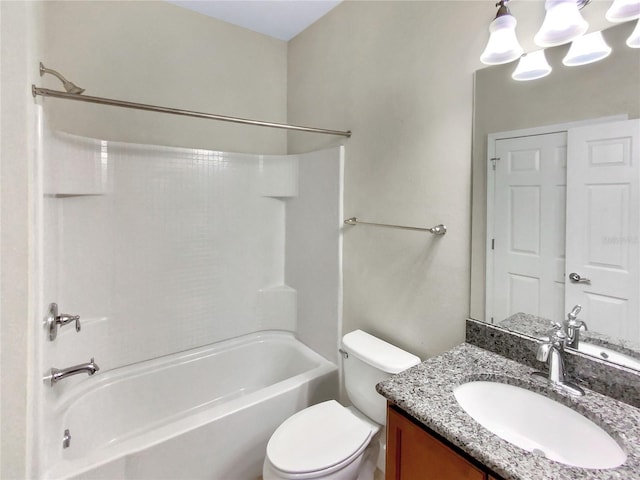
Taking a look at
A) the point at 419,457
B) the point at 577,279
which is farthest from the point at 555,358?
the point at 419,457

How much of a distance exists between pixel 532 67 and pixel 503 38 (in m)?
0.15

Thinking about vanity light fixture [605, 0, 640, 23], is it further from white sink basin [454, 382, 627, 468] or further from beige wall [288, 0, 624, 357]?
white sink basin [454, 382, 627, 468]

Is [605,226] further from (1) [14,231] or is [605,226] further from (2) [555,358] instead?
(1) [14,231]

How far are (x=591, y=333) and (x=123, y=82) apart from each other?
8.71 ft

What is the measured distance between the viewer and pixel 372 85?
5.81 feet

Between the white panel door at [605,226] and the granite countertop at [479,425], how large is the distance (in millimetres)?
261

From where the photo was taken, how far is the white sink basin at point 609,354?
3.09 feet

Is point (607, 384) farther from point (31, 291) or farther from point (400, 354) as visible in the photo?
point (31, 291)

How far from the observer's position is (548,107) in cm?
110

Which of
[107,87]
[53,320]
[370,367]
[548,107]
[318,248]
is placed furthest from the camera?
[318,248]

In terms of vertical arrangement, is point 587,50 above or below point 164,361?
A: above

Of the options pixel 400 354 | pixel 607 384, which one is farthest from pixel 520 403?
pixel 400 354

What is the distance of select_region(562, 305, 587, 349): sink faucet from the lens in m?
1.04

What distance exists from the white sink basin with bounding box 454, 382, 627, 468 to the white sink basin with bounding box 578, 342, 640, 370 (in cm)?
22
